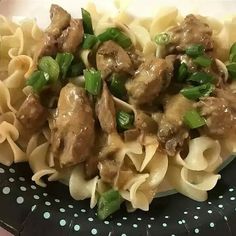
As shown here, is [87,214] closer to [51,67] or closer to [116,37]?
[51,67]

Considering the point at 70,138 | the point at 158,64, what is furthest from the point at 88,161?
the point at 158,64

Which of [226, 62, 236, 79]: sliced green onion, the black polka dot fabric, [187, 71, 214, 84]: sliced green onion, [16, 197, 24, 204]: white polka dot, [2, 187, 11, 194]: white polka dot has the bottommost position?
the black polka dot fabric

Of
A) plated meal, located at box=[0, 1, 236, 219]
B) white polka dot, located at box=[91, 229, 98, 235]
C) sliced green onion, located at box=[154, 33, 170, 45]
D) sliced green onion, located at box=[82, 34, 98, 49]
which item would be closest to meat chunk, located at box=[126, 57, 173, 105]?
plated meal, located at box=[0, 1, 236, 219]

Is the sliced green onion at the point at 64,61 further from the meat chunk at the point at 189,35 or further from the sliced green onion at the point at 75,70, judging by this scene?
the meat chunk at the point at 189,35

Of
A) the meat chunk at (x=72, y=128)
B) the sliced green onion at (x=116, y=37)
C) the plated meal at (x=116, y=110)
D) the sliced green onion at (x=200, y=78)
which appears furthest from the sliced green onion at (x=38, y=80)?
the sliced green onion at (x=200, y=78)

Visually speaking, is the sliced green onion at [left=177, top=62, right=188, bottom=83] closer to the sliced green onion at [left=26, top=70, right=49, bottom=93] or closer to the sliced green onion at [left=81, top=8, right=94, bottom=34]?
the sliced green onion at [left=81, top=8, right=94, bottom=34]

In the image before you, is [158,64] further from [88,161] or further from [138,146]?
[88,161]

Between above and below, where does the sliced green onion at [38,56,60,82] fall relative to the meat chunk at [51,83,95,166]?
above
